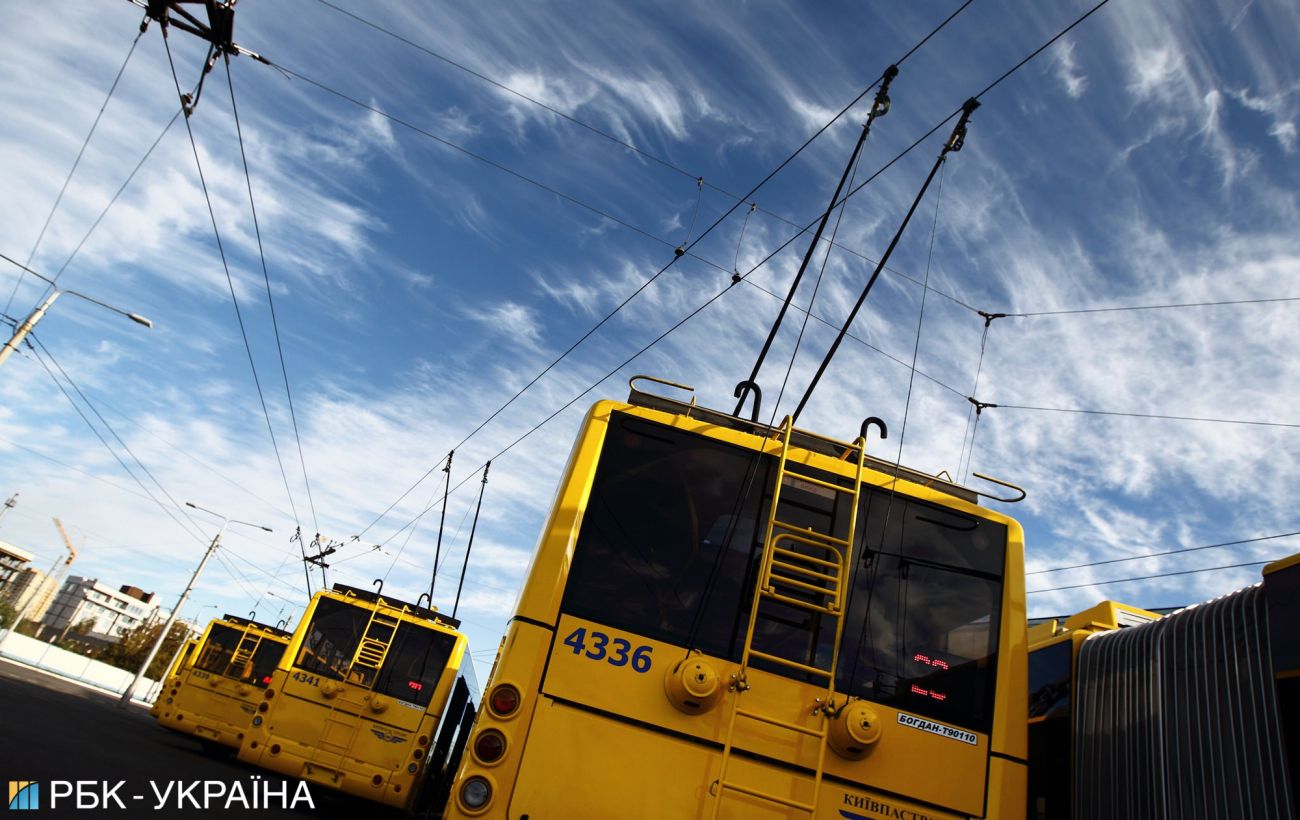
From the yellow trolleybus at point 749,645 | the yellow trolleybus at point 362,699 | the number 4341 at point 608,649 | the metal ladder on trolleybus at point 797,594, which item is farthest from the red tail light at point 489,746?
the yellow trolleybus at point 362,699

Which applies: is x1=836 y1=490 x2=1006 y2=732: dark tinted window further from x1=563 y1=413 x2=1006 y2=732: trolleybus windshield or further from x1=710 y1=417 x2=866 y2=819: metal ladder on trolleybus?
x1=710 y1=417 x2=866 y2=819: metal ladder on trolleybus

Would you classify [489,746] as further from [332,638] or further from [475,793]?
[332,638]

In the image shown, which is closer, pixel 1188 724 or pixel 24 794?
pixel 1188 724

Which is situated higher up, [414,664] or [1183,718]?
[1183,718]

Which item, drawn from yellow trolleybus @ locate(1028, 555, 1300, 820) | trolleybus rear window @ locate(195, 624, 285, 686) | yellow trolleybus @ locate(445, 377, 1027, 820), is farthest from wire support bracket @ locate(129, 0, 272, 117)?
trolleybus rear window @ locate(195, 624, 285, 686)

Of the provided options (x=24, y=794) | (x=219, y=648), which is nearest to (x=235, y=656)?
(x=219, y=648)

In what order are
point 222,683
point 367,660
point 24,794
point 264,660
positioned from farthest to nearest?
point 264,660 < point 222,683 < point 367,660 < point 24,794

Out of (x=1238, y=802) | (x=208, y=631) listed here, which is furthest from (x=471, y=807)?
(x=208, y=631)

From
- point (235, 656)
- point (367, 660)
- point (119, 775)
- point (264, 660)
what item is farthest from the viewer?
point (264, 660)

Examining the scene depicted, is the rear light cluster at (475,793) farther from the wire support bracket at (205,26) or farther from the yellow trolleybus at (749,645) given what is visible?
the wire support bracket at (205,26)

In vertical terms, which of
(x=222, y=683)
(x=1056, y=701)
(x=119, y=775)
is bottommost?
(x=119, y=775)

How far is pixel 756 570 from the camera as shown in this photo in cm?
401

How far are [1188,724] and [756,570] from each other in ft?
9.17

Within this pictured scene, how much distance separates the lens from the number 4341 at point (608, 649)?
3.78m
